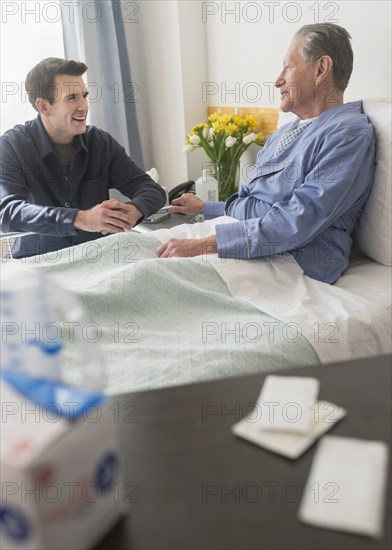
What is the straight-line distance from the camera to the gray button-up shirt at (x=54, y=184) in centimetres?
194

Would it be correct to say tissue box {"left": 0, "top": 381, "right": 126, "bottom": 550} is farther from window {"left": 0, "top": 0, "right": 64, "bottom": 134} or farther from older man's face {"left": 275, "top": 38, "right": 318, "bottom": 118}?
window {"left": 0, "top": 0, "right": 64, "bottom": 134}

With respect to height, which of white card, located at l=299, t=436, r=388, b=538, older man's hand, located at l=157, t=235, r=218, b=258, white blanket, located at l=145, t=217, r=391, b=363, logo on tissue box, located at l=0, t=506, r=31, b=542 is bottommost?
white blanket, located at l=145, t=217, r=391, b=363

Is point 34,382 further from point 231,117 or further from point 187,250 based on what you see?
point 231,117

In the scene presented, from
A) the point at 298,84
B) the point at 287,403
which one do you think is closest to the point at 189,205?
the point at 298,84

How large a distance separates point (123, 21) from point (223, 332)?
7.96 feet

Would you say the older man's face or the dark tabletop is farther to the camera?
the older man's face

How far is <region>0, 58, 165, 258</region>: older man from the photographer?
76.6 inches

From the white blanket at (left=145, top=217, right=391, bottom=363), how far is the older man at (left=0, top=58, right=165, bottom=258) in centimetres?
62

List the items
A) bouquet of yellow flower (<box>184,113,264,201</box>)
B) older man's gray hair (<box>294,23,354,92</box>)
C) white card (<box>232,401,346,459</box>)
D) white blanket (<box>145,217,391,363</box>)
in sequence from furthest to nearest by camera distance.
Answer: bouquet of yellow flower (<box>184,113,264,201</box>)
older man's gray hair (<box>294,23,354,92</box>)
white blanket (<box>145,217,391,363</box>)
white card (<box>232,401,346,459</box>)

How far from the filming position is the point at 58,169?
2.18m

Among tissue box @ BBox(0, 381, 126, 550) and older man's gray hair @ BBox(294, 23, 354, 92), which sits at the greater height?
older man's gray hair @ BBox(294, 23, 354, 92)

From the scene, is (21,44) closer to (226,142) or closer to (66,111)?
(66,111)

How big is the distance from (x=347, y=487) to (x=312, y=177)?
1164mm

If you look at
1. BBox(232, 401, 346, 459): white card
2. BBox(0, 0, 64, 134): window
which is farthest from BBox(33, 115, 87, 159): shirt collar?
BBox(232, 401, 346, 459): white card
